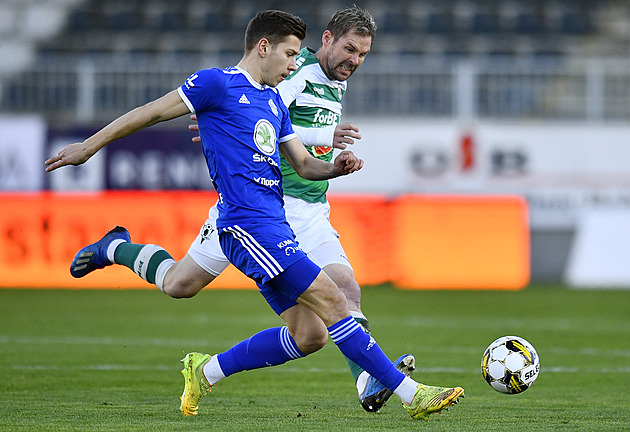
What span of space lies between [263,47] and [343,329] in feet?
4.50

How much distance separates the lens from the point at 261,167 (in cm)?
492

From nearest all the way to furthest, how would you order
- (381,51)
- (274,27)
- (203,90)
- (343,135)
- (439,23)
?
(203,90), (274,27), (343,135), (381,51), (439,23)

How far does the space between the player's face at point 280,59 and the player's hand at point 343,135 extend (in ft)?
1.48

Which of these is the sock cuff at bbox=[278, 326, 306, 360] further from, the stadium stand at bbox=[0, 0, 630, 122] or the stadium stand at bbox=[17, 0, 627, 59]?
the stadium stand at bbox=[17, 0, 627, 59]

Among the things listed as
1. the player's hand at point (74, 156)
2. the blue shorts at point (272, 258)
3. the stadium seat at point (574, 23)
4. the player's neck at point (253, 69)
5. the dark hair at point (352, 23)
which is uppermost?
the stadium seat at point (574, 23)

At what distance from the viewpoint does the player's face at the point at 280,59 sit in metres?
4.95

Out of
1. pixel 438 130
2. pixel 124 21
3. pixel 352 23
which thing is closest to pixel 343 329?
pixel 352 23

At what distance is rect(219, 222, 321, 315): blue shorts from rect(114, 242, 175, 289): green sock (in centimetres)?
85

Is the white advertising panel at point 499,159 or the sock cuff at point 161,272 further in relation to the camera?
the white advertising panel at point 499,159

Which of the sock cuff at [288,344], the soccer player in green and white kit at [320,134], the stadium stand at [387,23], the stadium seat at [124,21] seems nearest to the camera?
the sock cuff at [288,344]

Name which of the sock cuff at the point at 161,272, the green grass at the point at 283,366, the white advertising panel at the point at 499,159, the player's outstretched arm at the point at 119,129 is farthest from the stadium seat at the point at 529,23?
the player's outstretched arm at the point at 119,129

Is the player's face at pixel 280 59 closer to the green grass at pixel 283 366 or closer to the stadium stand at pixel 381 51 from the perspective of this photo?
the green grass at pixel 283 366

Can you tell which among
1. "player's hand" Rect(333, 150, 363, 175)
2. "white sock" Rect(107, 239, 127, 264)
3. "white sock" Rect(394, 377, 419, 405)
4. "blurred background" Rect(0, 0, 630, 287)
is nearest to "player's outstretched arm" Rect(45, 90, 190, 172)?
"player's hand" Rect(333, 150, 363, 175)

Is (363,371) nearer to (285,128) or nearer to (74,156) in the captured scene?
(285,128)
